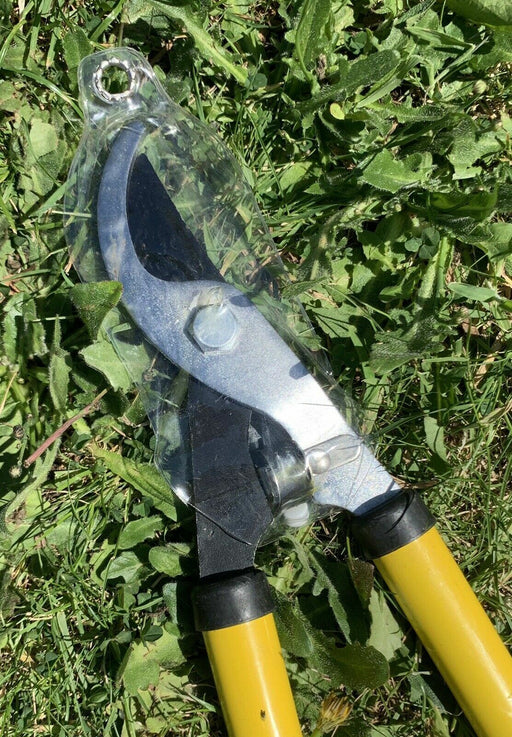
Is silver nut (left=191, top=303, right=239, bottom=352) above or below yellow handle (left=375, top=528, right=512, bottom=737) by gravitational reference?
above

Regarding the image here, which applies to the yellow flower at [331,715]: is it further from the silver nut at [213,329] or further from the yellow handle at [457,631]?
the silver nut at [213,329]

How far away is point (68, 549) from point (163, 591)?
0.31m

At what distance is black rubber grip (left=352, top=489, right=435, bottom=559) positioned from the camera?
1.62 meters

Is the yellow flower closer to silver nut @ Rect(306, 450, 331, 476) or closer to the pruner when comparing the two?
the pruner

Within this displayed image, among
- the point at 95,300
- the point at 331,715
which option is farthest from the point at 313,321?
the point at 331,715

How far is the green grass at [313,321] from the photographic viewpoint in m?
1.95

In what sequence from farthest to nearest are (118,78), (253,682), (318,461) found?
(118,78), (318,461), (253,682)

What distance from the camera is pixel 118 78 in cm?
197

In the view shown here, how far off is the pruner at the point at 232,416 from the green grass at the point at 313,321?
6.2 inches

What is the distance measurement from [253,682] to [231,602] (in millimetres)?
175

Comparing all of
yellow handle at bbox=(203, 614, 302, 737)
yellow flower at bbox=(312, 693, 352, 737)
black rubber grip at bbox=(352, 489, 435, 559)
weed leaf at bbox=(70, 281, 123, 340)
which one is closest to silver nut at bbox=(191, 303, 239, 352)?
weed leaf at bbox=(70, 281, 123, 340)

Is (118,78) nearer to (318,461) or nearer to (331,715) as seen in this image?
(318,461)

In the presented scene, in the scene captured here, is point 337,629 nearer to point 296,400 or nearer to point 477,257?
point 296,400

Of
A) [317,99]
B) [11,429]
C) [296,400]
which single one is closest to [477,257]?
[317,99]
